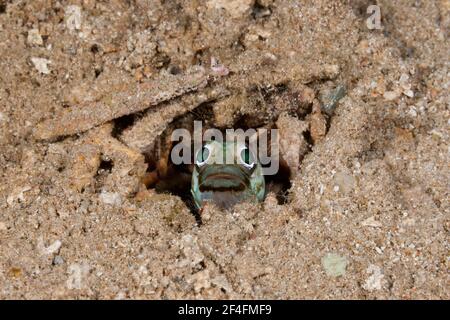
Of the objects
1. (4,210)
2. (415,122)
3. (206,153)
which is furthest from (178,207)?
(415,122)

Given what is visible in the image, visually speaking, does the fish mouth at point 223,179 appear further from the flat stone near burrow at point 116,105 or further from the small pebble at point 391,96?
the small pebble at point 391,96

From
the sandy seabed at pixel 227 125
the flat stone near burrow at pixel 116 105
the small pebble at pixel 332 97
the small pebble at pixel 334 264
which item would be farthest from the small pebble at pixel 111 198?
the small pebble at pixel 332 97

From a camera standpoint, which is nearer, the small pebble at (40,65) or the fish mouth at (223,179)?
the fish mouth at (223,179)

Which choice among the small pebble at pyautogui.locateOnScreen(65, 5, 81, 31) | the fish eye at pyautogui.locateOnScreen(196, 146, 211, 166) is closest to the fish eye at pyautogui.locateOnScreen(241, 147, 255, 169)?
the fish eye at pyautogui.locateOnScreen(196, 146, 211, 166)

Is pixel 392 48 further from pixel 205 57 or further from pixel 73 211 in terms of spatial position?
pixel 73 211

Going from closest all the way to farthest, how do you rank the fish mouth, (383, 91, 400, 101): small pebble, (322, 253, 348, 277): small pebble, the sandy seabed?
(322, 253, 348, 277): small pebble
the sandy seabed
the fish mouth
(383, 91, 400, 101): small pebble

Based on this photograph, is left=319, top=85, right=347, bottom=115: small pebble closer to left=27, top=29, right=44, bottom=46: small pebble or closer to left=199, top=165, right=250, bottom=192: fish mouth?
left=199, top=165, right=250, bottom=192: fish mouth
